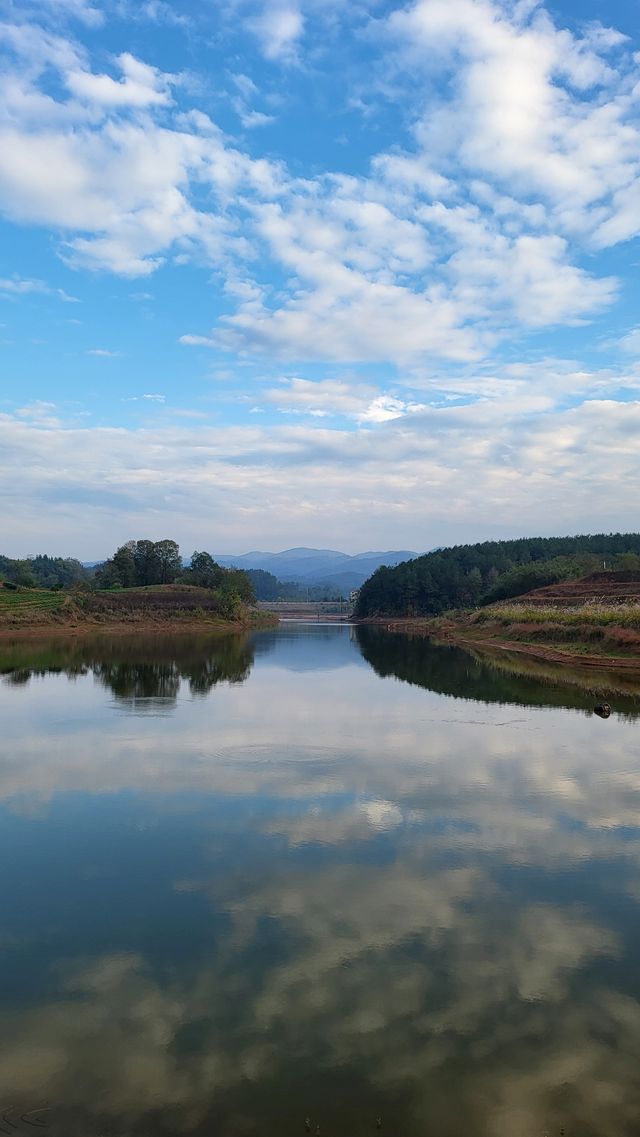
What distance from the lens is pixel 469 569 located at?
163 metres

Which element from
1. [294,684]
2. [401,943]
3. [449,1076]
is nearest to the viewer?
[449,1076]

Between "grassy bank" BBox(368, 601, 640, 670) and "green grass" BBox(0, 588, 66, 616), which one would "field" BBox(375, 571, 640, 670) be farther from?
"green grass" BBox(0, 588, 66, 616)

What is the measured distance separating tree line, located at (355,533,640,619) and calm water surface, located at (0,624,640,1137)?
109207mm

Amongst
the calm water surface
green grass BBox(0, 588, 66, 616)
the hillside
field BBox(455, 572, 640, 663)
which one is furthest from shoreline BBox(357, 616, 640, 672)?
green grass BBox(0, 588, 66, 616)

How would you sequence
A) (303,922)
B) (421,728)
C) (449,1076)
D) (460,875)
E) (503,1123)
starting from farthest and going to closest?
(421,728)
(460,875)
(303,922)
(449,1076)
(503,1123)

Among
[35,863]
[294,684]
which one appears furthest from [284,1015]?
[294,684]

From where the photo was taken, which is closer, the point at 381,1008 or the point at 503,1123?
the point at 503,1123

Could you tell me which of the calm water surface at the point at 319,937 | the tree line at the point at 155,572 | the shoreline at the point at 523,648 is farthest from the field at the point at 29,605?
the calm water surface at the point at 319,937

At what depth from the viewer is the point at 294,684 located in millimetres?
43375

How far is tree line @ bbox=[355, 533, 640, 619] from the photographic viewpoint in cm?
14138

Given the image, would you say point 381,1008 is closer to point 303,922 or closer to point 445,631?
point 303,922

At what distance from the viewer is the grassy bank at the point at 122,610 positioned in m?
82.7

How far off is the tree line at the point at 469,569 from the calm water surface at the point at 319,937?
109m

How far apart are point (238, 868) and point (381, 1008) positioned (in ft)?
A: 17.0
